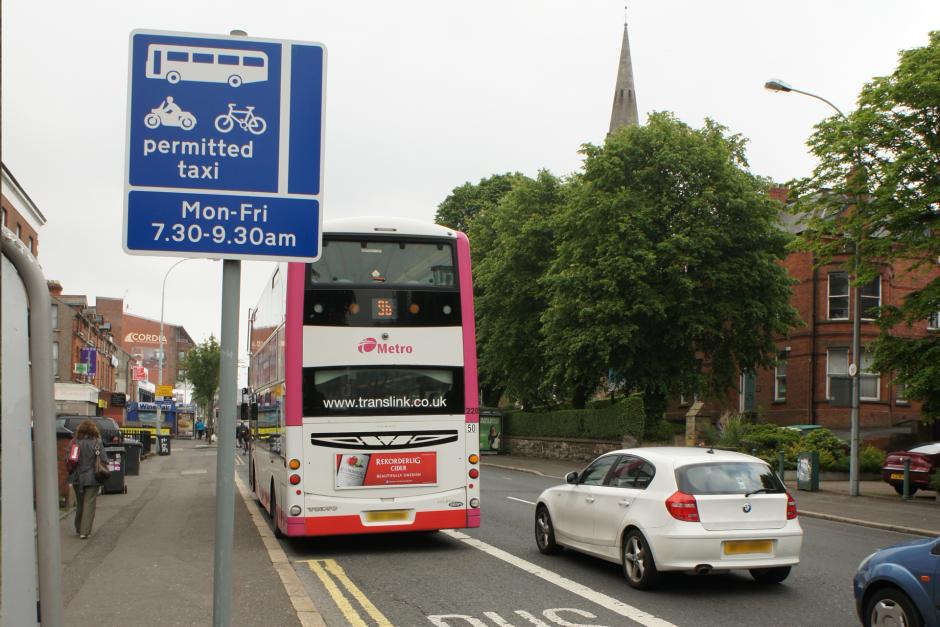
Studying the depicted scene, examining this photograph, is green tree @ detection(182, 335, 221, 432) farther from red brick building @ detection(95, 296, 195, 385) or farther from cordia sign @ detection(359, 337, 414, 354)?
cordia sign @ detection(359, 337, 414, 354)

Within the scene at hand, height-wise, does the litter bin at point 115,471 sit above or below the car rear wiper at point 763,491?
below

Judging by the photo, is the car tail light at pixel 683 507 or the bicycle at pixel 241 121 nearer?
the bicycle at pixel 241 121

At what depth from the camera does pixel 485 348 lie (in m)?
45.4

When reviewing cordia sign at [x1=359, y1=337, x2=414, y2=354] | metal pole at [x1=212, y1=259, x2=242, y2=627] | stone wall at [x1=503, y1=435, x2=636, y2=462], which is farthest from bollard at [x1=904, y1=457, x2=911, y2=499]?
metal pole at [x1=212, y1=259, x2=242, y2=627]

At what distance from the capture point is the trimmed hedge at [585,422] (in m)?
37.3

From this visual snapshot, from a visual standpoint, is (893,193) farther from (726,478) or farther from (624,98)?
(624,98)

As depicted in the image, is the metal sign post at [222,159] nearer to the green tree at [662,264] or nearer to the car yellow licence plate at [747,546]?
the car yellow licence plate at [747,546]

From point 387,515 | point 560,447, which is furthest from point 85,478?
point 560,447

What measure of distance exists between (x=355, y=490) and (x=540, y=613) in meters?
4.41

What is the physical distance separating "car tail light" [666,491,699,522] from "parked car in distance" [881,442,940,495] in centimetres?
1713

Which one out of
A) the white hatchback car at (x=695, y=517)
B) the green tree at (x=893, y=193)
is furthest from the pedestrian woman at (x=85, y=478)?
the green tree at (x=893, y=193)

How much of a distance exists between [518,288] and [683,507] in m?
34.3

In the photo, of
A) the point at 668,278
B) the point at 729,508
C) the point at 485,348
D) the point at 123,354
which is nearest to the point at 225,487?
the point at 729,508

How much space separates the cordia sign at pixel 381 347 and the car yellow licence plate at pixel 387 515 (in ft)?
7.10
